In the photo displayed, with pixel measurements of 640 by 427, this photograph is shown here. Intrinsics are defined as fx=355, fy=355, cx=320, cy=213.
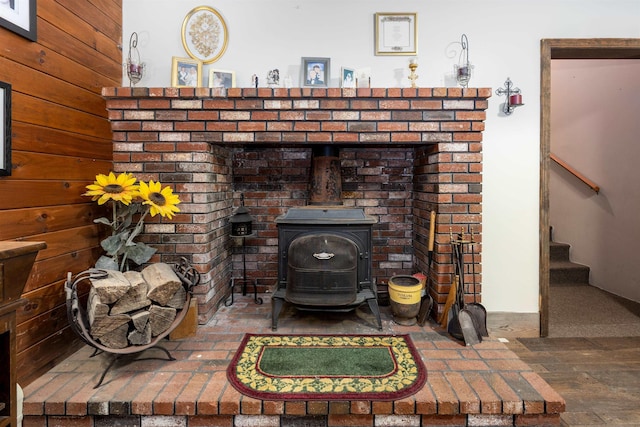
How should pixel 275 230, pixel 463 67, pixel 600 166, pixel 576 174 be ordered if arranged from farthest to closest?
pixel 576 174 → pixel 600 166 → pixel 275 230 → pixel 463 67

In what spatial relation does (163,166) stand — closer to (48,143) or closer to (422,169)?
(48,143)

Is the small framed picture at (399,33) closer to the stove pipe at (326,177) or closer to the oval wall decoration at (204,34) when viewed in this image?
the stove pipe at (326,177)

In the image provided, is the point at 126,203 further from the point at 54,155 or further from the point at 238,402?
the point at 238,402

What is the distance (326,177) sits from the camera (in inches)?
96.4

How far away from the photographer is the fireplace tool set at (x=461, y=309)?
6.50 feet

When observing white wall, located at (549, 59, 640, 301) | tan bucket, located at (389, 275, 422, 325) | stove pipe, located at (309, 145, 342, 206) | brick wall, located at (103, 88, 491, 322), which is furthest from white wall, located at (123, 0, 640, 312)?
white wall, located at (549, 59, 640, 301)

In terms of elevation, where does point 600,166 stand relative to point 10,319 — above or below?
above

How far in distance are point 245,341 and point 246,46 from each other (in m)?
1.92

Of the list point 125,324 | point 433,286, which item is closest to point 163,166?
point 125,324

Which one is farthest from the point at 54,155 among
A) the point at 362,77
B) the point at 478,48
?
the point at 478,48

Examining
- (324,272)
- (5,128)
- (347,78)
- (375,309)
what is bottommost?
(375,309)

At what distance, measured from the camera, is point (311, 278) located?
209 cm

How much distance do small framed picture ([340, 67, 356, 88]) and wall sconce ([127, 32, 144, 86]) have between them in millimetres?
1271

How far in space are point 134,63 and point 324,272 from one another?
182cm
